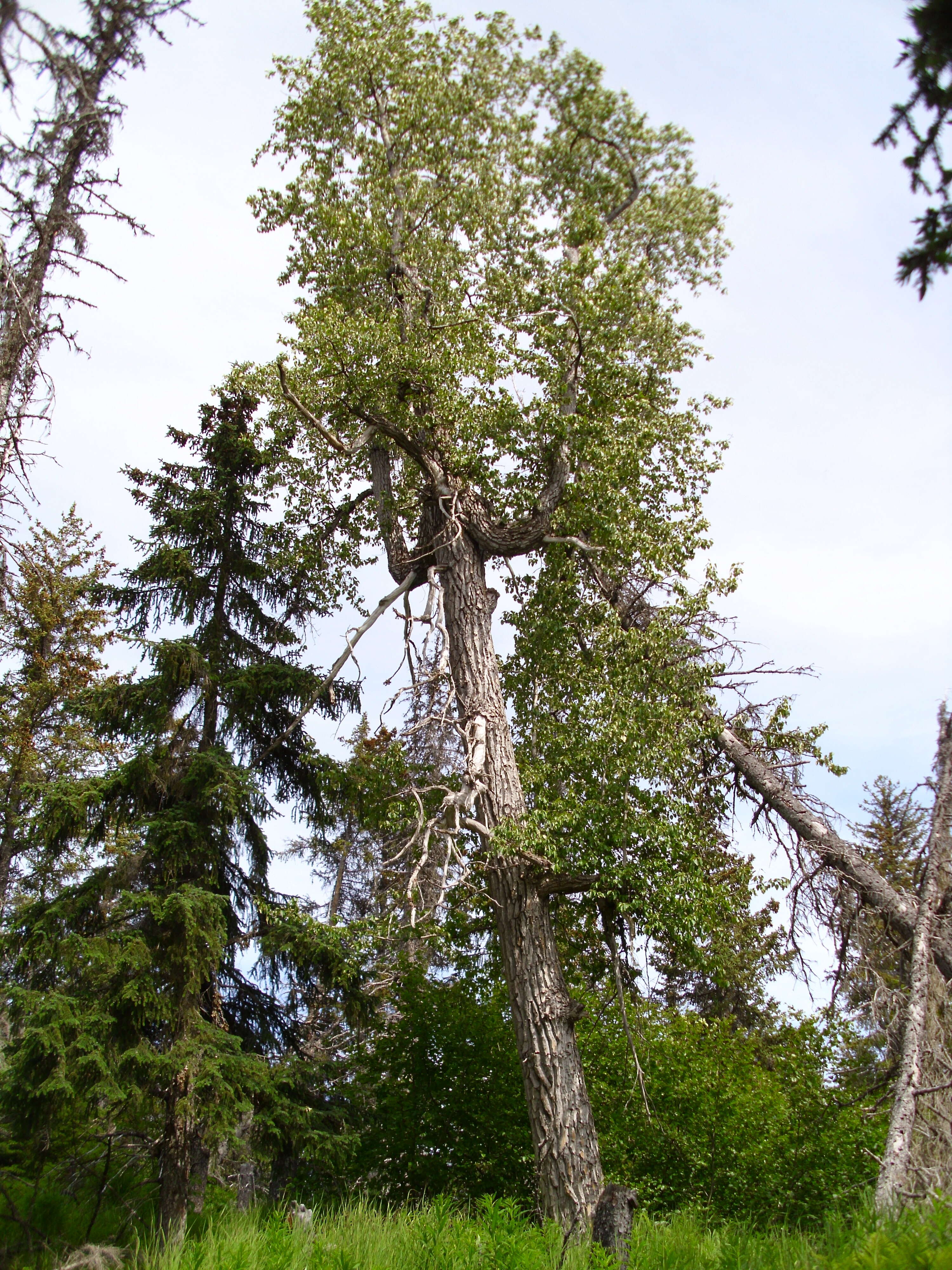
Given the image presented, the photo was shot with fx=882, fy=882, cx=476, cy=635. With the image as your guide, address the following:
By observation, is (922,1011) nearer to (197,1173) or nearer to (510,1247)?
(510,1247)

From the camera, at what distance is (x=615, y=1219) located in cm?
510

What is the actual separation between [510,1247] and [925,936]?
473 centimetres

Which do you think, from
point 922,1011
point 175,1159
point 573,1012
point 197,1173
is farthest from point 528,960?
point 197,1173

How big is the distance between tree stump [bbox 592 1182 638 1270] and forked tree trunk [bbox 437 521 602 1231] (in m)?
2.43

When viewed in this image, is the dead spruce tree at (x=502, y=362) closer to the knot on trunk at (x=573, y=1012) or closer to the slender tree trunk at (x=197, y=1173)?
the knot on trunk at (x=573, y=1012)

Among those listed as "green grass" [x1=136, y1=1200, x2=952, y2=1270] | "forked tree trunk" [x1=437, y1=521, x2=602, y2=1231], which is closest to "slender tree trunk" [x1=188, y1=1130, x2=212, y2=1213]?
"forked tree trunk" [x1=437, y1=521, x2=602, y2=1231]

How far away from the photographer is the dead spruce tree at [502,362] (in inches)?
362

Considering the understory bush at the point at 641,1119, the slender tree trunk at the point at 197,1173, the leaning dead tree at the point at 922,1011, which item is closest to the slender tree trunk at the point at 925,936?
the leaning dead tree at the point at 922,1011

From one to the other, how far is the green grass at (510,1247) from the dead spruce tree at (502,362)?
8.10 feet

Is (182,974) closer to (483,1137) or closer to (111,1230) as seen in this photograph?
(111,1230)

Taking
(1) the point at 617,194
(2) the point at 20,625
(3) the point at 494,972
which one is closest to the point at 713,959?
(3) the point at 494,972

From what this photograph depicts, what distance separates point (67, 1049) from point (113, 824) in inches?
127

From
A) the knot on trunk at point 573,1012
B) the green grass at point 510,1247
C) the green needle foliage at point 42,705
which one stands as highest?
the green needle foliage at point 42,705

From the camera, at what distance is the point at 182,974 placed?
32.5ft
